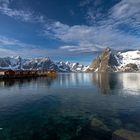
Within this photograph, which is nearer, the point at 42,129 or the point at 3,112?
the point at 42,129

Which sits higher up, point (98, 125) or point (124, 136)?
point (124, 136)

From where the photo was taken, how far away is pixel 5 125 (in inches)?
1015

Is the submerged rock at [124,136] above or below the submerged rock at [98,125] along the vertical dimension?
above

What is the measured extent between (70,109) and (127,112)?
34.8 ft

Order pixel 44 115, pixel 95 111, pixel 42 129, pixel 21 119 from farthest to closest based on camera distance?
pixel 95 111, pixel 44 115, pixel 21 119, pixel 42 129

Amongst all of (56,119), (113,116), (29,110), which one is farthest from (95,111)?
(29,110)

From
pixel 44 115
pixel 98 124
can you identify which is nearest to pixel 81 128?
pixel 98 124

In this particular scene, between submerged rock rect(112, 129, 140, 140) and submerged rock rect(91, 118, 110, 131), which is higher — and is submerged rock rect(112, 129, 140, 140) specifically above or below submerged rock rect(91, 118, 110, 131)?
above

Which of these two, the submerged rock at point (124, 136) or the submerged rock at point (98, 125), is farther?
the submerged rock at point (98, 125)

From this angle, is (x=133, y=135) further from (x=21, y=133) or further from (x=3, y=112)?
(x=3, y=112)

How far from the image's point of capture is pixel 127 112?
110ft

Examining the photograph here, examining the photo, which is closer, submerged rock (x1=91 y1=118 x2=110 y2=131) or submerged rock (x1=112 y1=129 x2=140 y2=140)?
Answer: submerged rock (x1=112 y1=129 x2=140 y2=140)

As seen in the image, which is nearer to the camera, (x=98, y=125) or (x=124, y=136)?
(x=124, y=136)

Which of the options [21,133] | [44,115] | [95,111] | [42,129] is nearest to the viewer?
[21,133]
